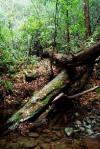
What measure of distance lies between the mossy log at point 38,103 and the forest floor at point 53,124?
0.27 meters

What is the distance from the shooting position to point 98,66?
25.2 feet

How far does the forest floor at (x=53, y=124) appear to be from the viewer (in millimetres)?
3381

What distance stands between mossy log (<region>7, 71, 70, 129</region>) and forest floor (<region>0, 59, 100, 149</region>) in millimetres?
268

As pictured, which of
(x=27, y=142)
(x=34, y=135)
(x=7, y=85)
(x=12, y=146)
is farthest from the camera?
(x=7, y=85)

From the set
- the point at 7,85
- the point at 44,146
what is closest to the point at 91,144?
the point at 44,146

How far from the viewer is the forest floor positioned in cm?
338

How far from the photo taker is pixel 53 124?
169 inches

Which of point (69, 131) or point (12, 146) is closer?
point (12, 146)

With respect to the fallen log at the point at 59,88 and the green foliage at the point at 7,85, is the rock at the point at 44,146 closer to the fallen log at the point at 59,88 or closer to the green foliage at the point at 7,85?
the fallen log at the point at 59,88

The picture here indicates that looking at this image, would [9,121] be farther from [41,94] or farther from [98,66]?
[98,66]

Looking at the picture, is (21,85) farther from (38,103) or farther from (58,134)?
(58,134)

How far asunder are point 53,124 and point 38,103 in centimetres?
84

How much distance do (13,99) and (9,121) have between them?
5.72ft

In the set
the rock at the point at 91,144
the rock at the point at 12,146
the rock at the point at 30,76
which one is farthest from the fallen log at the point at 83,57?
the rock at the point at 12,146
